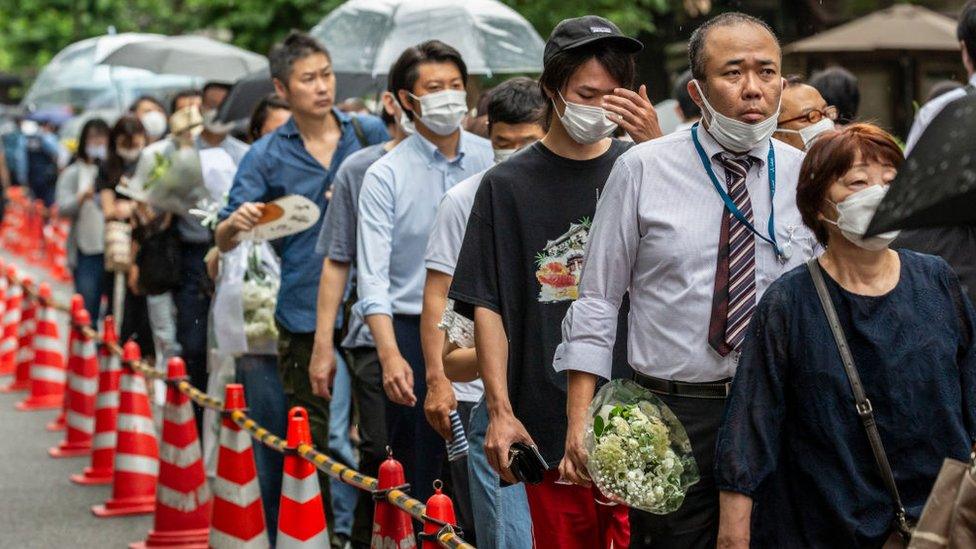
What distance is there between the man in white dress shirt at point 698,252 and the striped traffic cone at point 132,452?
5.88m

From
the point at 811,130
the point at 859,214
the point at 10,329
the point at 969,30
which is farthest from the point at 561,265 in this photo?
the point at 10,329

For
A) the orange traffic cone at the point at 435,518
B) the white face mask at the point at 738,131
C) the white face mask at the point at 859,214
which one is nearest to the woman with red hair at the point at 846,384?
the white face mask at the point at 859,214

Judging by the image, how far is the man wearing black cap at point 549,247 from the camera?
520 cm

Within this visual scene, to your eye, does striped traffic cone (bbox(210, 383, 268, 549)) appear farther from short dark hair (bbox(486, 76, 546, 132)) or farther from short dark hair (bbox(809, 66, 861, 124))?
short dark hair (bbox(809, 66, 861, 124))

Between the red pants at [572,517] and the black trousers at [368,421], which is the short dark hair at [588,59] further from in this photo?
the black trousers at [368,421]

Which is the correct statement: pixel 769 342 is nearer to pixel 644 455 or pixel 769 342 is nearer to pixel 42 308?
pixel 644 455

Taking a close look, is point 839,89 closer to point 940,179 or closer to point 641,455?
point 641,455

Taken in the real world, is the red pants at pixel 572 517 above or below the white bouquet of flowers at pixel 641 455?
below

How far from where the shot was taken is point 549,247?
5.36 metres

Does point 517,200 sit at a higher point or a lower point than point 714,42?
lower

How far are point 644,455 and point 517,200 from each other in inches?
48.7

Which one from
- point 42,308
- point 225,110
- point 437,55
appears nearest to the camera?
point 437,55

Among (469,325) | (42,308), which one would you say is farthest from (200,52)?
(469,325)

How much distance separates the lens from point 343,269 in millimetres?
7574
